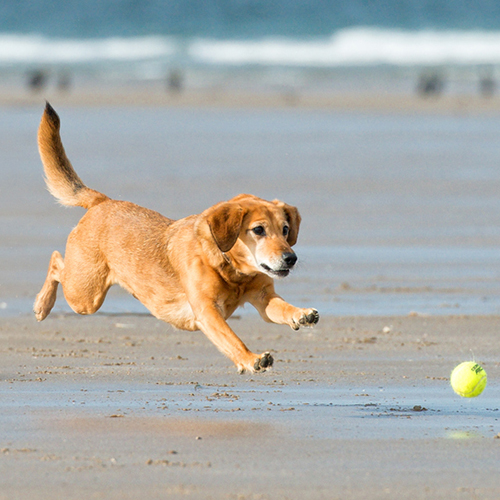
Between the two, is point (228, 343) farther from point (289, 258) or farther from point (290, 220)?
Answer: point (290, 220)

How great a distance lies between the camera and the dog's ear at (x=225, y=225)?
5.38 m

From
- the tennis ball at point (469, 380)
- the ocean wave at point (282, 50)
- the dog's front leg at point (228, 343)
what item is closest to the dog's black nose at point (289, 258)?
the dog's front leg at point (228, 343)

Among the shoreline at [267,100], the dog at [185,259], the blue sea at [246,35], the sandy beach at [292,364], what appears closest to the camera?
the sandy beach at [292,364]

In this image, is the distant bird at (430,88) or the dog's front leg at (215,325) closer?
the dog's front leg at (215,325)

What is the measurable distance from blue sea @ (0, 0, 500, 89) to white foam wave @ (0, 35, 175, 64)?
7 centimetres

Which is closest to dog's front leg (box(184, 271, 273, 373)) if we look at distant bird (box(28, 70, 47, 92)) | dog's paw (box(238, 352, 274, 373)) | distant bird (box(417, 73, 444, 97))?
dog's paw (box(238, 352, 274, 373))

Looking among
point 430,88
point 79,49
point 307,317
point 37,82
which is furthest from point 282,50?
point 307,317

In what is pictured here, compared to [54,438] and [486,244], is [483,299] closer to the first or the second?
[486,244]

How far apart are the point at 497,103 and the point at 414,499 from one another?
33.3m

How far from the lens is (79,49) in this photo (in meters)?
72.4

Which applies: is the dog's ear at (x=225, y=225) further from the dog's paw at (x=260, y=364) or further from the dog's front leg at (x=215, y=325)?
the dog's paw at (x=260, y=364)

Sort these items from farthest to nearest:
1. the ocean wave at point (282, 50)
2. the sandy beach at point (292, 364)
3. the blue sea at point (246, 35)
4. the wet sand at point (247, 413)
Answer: the ocean wave at point (282, 50)
the blue sea at point (246, 35)
the sandy beach at point (292, 364)
the wet sand at point (247, 413)

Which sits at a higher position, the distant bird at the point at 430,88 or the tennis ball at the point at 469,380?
the distant bird at the point at 430,88

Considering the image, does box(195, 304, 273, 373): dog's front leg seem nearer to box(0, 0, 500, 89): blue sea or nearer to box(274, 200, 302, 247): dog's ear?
box(274, 200, 302, 247): dog's ear
